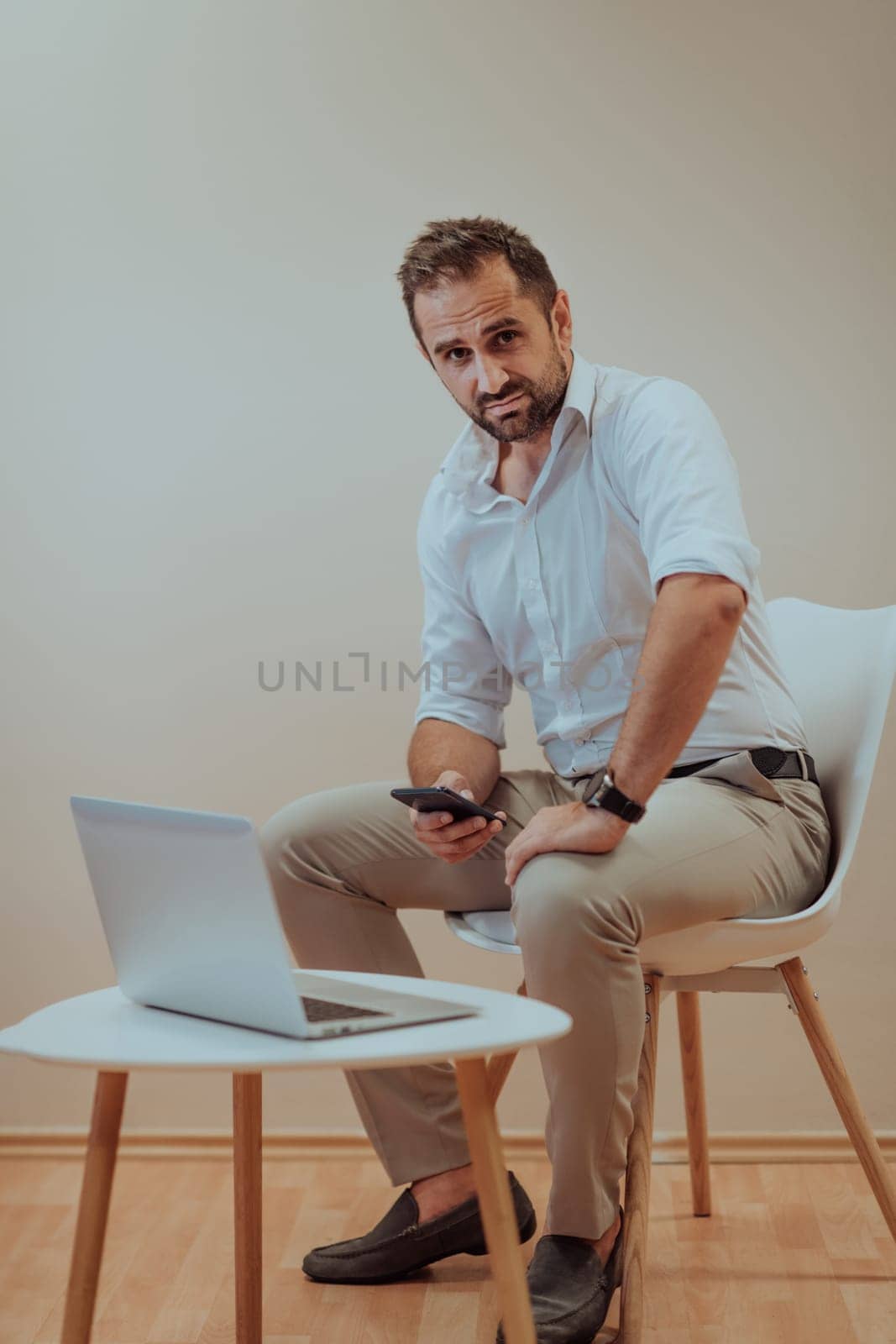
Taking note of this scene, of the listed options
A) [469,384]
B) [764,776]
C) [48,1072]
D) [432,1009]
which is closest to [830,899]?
[764,776]

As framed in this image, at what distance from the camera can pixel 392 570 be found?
7.13 feet

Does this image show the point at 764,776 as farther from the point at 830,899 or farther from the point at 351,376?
the point at 351,376

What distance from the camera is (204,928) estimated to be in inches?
39.0

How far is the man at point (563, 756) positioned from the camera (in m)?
1.34

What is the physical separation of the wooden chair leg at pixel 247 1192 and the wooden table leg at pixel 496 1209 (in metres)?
0.33

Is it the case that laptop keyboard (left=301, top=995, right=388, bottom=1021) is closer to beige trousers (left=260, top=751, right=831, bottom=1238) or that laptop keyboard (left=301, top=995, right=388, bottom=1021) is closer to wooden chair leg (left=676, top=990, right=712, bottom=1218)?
beige trousers (left=260, top=751, right=831, bottom=1238)

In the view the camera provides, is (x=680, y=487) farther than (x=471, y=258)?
No

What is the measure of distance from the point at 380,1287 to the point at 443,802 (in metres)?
0.62

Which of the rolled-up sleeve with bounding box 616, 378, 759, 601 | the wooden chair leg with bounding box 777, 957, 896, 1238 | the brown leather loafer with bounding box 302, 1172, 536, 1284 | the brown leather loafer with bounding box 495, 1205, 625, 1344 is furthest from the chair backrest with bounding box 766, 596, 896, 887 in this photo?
the brown leather loafer with bounding box 302, 1172, 536, 1284

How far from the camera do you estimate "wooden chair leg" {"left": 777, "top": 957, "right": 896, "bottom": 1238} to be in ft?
5.12

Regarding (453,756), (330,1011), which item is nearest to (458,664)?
(453,756)

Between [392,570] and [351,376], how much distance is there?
0.31 meters

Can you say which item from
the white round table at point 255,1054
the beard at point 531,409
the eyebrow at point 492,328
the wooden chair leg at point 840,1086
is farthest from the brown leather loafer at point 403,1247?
the eyebrow at point 492,328

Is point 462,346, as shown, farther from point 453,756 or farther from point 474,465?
point 453,756
